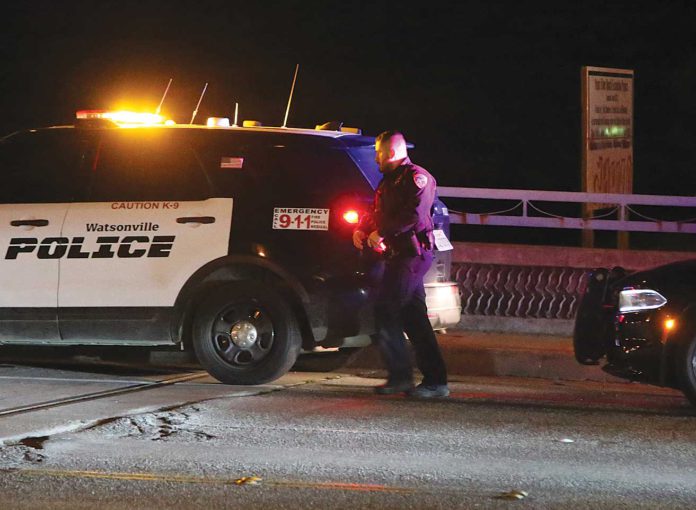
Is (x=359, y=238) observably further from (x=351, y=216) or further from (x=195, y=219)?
(x=195, y=219)

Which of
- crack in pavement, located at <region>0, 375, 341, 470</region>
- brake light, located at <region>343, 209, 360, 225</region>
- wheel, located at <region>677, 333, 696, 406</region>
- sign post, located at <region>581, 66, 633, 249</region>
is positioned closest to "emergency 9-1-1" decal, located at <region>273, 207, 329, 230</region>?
brake light, located at <region>343, 209, 360, 225</region>

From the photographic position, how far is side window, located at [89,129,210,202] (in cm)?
832

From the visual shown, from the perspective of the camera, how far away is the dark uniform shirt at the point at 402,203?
7.76 m

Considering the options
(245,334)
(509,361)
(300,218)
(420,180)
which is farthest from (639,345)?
(245,334)

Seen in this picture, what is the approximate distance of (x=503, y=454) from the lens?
20.2 feet

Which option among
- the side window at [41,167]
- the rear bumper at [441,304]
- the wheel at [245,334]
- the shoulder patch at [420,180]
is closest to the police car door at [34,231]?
the side window at [41,167]

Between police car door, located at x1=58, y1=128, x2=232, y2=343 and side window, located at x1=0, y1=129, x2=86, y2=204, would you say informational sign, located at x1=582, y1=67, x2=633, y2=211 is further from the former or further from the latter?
side window, located at x1=0, y1=129, x2=86, y2=204

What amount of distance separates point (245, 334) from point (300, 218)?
0.83 meters

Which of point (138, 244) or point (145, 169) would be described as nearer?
point (138, 244)

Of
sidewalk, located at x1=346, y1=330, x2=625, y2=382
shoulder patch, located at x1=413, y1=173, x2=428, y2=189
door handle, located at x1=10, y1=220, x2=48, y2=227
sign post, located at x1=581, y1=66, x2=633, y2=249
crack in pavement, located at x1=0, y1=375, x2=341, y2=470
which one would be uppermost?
sign post, located at x1=581, y1=66, x2=633, y2=249

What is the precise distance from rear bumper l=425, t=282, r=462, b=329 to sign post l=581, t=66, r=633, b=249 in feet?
13.1

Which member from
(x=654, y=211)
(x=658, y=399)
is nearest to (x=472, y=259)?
(x=658, y=399)

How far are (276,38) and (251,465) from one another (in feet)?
87.4

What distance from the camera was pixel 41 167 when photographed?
8539 mm
